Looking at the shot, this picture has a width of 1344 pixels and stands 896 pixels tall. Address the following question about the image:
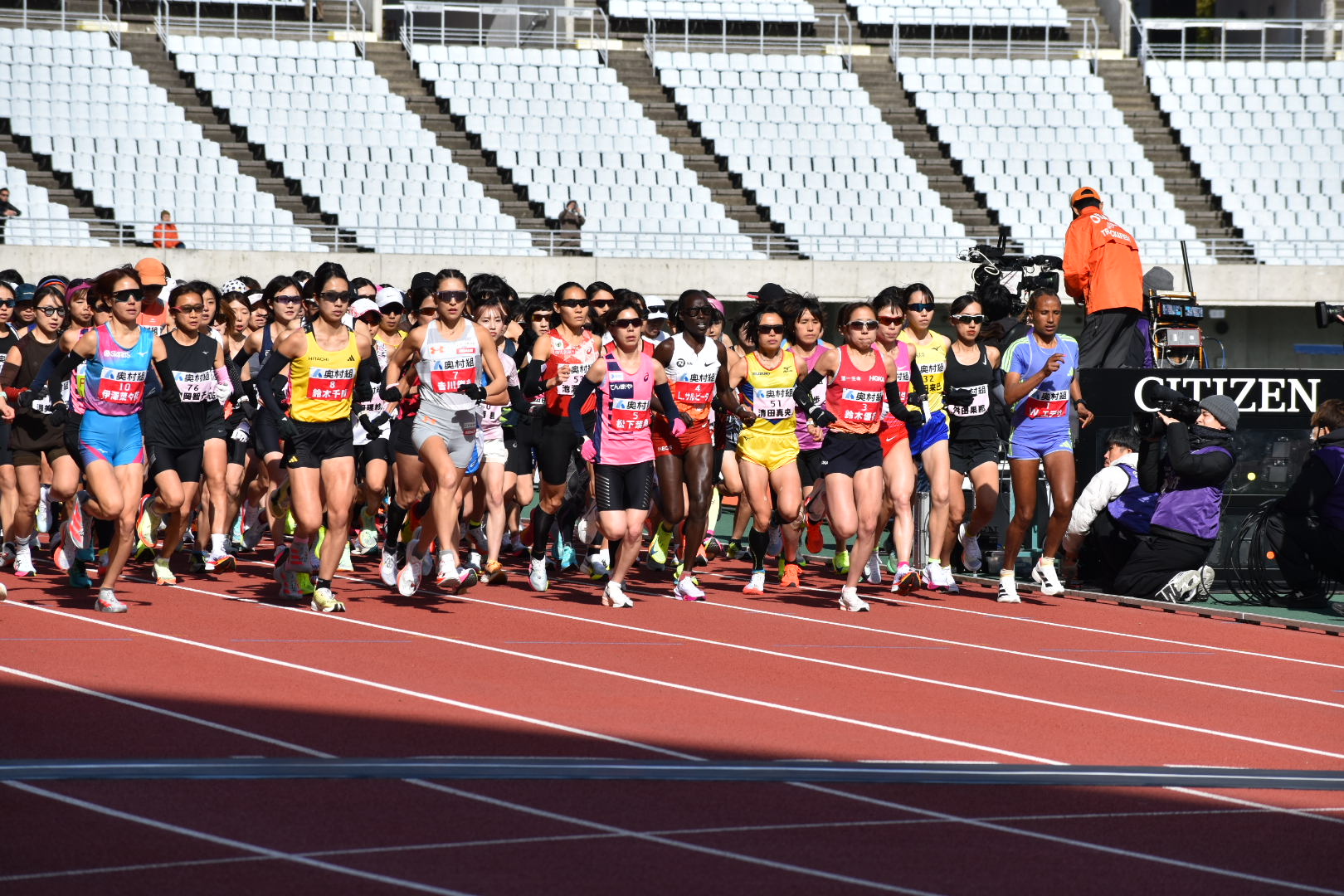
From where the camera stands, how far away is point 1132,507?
12586mm

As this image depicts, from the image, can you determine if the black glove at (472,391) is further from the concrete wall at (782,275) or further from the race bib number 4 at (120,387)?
the concrete wall at (782,275)

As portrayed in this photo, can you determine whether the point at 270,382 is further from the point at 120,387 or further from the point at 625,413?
the point at 625,413

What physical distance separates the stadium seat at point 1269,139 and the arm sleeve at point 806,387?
60.2ft

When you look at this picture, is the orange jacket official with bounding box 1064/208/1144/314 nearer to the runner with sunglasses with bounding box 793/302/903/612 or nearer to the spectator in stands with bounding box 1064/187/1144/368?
the spectator in stands with bounding box 1064/187/1144/368

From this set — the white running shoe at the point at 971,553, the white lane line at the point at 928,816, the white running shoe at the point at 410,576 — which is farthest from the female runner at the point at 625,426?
the white lane line at the point at 928,816

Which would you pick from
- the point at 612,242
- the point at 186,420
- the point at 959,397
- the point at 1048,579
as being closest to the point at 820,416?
the point at 959,397

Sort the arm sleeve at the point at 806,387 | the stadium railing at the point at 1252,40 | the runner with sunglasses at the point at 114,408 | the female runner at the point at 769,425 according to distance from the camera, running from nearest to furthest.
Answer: the runner with sunglasses at the point at 114,408 < the arm sleeve at the point at 806,387 < the female runner at the point at 769,425 < the stadium railing at the point at 1252,40

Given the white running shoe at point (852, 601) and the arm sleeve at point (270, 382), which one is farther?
the white running shoe at point (852, 601)

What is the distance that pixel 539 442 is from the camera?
12055 mm

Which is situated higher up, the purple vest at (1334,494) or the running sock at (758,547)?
the purple vest at (1334,494)

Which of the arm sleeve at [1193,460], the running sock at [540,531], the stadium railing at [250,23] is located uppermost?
the stadium railing at [250,23]

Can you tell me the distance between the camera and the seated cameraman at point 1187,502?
11.9m

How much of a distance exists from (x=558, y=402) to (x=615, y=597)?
1617 mm

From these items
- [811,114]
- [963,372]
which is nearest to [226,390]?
[963,372]
